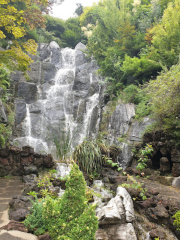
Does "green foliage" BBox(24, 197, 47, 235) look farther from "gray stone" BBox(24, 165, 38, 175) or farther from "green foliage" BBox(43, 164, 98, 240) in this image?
"gray stone" BBox(24, 165, 38, 175)

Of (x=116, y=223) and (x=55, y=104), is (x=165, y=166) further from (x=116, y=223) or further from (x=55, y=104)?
(x=55, y=104)

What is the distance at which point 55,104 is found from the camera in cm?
1106

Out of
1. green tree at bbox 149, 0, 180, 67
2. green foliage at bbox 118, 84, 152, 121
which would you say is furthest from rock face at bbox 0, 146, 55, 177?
green tree at bbox 149, 0, 180, 67

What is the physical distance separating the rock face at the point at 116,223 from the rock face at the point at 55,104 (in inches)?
204

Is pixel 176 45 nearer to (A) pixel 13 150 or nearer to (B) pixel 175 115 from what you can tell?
(B) pixel 175 115

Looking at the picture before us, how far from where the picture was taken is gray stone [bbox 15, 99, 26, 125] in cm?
986

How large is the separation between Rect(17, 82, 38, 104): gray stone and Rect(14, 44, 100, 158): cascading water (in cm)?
39

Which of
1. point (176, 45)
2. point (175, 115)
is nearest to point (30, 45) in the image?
point (175, 115)

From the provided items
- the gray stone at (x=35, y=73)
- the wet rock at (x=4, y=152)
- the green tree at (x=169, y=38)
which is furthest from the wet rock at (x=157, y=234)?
the gray stone at (x=35, y=73)

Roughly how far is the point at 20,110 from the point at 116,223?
9044 mm

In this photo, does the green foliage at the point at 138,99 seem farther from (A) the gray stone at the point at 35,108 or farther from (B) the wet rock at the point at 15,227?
(B) the wet rock at the point at 15,227

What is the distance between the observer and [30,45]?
213 inches

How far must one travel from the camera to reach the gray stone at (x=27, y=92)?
1107 cm

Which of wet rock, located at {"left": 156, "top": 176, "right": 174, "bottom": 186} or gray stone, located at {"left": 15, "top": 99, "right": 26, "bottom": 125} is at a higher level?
gray stone, located at {"left": 15, "top": 99, "right": 26, "bottom": 125}
